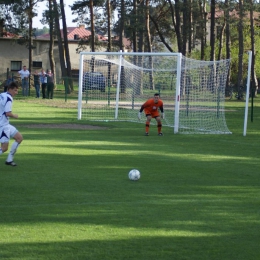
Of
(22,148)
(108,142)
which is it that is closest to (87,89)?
(108,142)

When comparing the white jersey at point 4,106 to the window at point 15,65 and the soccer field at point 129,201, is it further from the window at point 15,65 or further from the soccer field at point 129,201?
the window at point 15,65

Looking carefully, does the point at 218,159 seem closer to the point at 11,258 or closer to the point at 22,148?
the point at 22,148

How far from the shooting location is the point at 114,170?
1353 centimetres

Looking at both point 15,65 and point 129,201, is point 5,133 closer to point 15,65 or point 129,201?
point 129,201

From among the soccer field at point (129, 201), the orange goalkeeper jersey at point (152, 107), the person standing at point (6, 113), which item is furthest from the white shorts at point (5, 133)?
the orange goalkeeper jersey at point (152, 107)

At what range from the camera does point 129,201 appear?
10.2 metres

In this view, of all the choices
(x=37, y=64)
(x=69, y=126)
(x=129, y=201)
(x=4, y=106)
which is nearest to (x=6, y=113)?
(x=4, y=106)

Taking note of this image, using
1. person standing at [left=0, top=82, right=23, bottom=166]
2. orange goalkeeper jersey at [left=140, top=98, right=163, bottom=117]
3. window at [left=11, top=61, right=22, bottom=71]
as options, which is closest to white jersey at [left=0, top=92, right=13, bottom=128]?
person standing at [left=0, top=82, right=23, bottom=166]

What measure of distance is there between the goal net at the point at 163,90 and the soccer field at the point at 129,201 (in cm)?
615

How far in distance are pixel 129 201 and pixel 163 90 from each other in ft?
78.7

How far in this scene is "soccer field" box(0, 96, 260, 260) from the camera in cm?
761

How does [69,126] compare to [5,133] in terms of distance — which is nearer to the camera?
[5,133]

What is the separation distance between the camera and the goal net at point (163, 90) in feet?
82.6

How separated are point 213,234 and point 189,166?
6.14m
